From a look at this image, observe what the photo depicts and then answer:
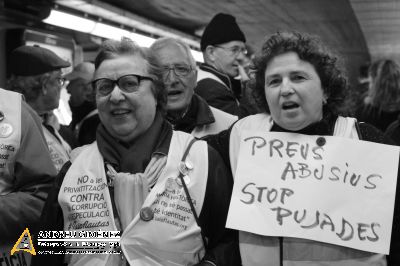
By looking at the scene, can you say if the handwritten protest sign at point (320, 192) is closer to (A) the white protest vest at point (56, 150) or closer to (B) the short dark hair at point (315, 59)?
(B) the short dark hair at point (315, 59)

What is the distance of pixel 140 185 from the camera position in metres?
1.92

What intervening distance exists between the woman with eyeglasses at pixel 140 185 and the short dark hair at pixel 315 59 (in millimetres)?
443

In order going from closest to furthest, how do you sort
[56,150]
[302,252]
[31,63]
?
[302,252]
[56,150]
[31,63]

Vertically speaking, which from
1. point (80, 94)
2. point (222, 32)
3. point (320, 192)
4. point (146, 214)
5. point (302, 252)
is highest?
point (222, 32)

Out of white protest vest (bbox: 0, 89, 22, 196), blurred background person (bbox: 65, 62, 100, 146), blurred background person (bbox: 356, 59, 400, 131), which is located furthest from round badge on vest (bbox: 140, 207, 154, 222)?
blurred background person (bbox: 356, 59, 400, 131)

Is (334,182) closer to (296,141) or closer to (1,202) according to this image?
(296,141)

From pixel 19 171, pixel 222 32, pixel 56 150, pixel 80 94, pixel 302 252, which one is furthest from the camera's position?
pixel 80 94

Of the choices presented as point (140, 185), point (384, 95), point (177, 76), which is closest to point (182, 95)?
point (177, 76)

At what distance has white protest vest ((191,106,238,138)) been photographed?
284cm

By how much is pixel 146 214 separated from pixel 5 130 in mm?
744

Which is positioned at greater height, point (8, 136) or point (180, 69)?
point (180, 69)

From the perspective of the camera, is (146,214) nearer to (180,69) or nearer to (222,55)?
(180,69)

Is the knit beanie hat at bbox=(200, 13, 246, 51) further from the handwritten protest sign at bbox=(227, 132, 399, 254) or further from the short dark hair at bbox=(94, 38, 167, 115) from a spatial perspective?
the handwritten protest sign at bbox=(227, 132, 399, 254)

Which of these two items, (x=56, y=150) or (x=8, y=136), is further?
(x=56, y=150)
